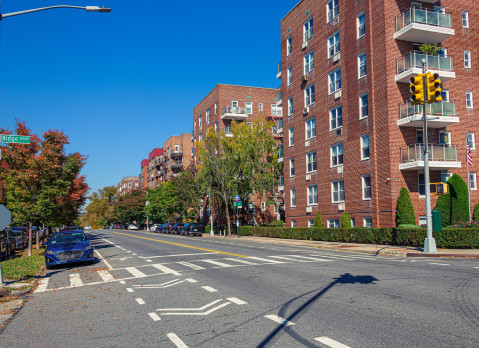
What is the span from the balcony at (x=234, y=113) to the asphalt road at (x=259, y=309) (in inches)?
1840

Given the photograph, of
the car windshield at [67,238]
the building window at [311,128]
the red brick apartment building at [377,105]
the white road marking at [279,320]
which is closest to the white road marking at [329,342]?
the white road marking at [279,320]

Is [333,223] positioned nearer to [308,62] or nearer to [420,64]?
[420,64]

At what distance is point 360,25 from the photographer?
98.8 feet

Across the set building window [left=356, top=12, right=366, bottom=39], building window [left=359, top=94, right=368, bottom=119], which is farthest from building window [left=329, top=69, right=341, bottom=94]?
building window [left=356, top=12, right=366, bottom=39]

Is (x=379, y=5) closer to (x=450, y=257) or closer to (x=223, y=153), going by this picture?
(x=450, y=257)

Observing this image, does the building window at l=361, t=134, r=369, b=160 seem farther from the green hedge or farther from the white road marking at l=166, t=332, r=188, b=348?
the white road marking at l=166, t=332, r=188, b=348

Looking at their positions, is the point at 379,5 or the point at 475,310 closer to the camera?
the point at 475,310

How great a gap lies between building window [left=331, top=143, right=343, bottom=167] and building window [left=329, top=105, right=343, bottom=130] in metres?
1.52

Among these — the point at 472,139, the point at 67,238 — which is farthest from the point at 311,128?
the point at 67,238

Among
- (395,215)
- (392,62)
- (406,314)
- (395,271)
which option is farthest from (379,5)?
(406,314)

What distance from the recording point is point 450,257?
16625 mm

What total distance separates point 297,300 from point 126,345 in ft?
12.0

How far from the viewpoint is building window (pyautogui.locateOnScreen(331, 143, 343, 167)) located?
32000mm

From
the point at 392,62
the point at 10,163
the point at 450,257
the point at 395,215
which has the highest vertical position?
the point at 392,62
